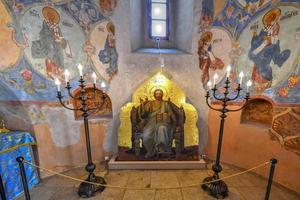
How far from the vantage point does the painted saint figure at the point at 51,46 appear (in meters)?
3.45

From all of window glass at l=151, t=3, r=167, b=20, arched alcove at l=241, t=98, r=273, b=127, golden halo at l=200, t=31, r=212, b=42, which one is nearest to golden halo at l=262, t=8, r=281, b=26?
golden halo at l=200, t=31, r=212, b=42

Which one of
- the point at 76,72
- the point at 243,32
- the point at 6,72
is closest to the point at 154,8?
the point at 243,32

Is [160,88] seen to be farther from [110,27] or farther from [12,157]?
[12,157]

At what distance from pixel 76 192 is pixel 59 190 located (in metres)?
0.42

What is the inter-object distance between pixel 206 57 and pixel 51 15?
3949 mm

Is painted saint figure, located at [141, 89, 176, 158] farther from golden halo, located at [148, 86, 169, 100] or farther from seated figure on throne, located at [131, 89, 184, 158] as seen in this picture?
golden halo, located at [148, 86, 169, 100]

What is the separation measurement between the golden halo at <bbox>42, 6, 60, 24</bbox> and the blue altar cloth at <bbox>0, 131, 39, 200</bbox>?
8.64ft

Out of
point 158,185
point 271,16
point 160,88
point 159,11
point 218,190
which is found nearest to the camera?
point 218,190

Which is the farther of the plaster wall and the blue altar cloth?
the plaster wall

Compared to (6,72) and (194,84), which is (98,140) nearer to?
(6,72)

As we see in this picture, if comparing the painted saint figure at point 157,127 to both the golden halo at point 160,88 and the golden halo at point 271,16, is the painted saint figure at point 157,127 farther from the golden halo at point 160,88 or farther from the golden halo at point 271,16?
the golden halo at point 271,16

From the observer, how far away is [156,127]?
3.84 metres

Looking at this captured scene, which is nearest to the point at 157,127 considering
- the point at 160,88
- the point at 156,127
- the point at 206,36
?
the point at 156,127

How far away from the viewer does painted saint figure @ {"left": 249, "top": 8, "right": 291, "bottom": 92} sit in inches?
127
